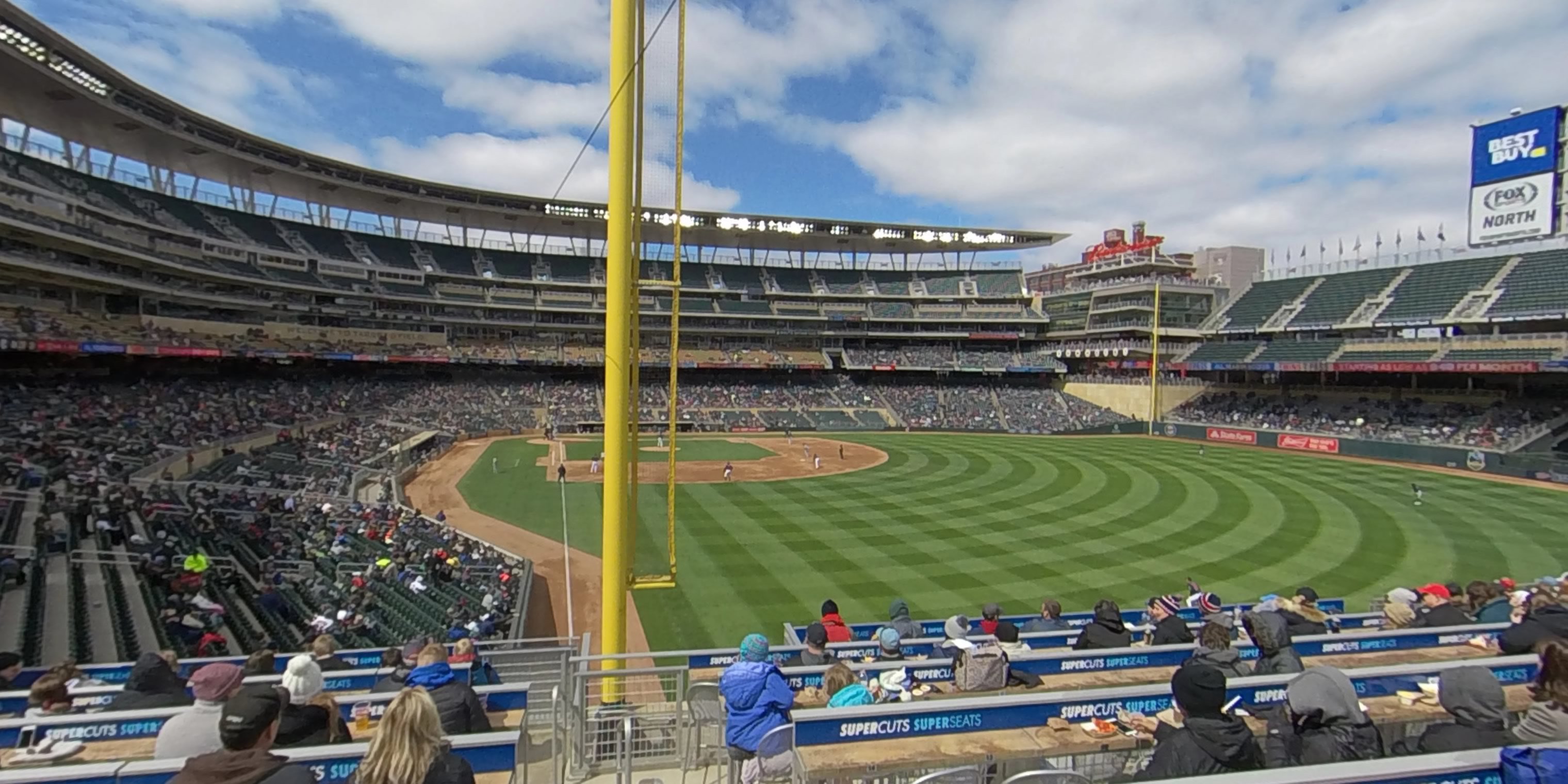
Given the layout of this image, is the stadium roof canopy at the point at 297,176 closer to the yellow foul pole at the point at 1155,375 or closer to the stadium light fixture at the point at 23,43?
the stadium light fixture at the point at 23,43

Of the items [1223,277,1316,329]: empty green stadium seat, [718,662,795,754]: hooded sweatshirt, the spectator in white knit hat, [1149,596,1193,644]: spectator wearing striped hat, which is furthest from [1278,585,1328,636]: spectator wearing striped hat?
[1223,277,1316,329]: empty green stadium seat

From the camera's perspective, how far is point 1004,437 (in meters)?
55.1

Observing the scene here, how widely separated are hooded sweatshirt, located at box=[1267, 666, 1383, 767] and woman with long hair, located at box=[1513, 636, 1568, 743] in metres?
0.70

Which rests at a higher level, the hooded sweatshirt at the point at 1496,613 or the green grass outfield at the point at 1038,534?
the hooded sweatshirt at the point at 1496,613

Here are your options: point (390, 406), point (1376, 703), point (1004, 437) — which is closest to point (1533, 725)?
point (1376, 703)

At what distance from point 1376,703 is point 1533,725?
80.2 inches

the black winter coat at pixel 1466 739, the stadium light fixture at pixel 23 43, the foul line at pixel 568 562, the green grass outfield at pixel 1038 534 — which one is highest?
the stadium light fixture at pixel 23 43

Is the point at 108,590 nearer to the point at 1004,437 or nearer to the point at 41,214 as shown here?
the point at 41,214

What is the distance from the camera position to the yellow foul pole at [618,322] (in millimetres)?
7922

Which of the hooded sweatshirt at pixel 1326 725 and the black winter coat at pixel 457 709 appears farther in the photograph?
the black winter coat at pixel 457 709

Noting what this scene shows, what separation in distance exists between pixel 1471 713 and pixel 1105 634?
4245 millimetres

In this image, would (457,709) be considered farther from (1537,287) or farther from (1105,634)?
(1537,287)

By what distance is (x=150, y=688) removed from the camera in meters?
6.11

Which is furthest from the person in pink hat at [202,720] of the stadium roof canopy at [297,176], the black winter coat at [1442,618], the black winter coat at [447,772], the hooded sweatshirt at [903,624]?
the stadium roof canopy at [297,176]
